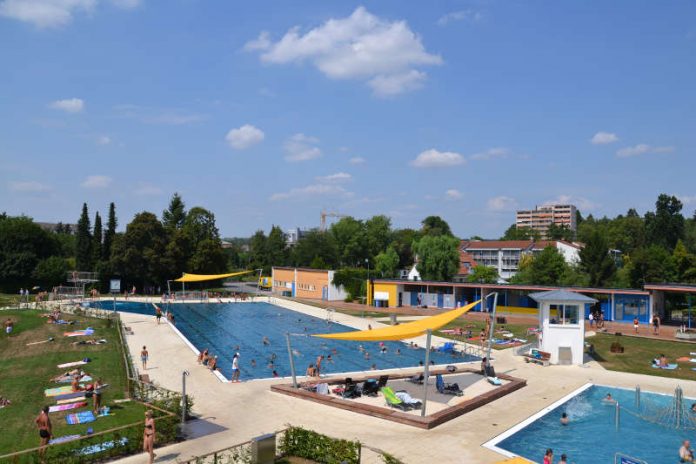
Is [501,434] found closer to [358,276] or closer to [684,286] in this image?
[684,286]

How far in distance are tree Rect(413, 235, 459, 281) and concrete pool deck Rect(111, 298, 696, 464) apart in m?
36.8

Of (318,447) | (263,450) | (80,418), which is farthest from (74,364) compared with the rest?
(318,447)

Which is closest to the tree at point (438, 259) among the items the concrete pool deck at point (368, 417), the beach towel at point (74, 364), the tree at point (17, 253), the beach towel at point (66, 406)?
the concrete pool deck at point (368, 417)

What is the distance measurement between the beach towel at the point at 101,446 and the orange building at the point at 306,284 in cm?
4714

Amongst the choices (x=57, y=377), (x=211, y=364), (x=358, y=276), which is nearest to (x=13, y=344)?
(x=57, y=377)

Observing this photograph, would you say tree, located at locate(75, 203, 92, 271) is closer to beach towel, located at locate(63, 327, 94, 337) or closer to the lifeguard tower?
beach towel, located at locate(63, 327, 94, 337)

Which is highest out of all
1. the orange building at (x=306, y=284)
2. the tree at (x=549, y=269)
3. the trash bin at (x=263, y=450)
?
the tree at (x=549, y=269)

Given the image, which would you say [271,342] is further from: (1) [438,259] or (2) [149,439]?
(1) [438,259]

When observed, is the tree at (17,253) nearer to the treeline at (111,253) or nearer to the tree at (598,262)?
the treeline at (111,253)

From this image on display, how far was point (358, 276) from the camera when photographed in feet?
195

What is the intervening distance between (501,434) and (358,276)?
44.6 meters

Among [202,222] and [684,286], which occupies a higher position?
[202,222]

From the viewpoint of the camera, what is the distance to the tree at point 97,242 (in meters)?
65.4

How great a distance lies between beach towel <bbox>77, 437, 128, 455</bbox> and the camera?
1236 cm
